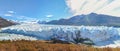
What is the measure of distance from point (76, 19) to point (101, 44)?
1.48 m

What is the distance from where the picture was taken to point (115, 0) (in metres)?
17.0

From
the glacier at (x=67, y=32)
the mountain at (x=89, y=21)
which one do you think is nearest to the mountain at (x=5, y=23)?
the glacier at (x=67, y=32)

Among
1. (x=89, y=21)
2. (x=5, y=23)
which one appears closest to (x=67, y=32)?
(x=89, y=21)

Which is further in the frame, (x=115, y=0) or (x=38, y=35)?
(x=115, y=0)

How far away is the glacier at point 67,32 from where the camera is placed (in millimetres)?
14266

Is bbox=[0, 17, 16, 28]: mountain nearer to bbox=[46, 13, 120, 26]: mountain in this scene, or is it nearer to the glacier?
the glacier

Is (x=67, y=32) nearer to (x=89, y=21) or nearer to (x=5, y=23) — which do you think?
(x=89, y=21)

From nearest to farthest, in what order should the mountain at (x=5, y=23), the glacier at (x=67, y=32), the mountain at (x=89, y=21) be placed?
the mountain at (x=5, y=23) → the glacier at (x=67, y=32) → the mountain at (x=89, y=21)

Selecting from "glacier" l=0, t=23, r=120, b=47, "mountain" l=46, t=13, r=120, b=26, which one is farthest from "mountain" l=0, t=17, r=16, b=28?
"mountain" l=46, t=13, r=120, b=26

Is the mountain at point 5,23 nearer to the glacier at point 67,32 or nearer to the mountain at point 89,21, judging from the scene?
the glacier at point 67,32

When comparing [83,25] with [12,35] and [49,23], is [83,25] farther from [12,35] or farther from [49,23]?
[12,35]

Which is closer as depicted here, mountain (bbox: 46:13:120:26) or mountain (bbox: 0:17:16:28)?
mountain (bbox: 0:17:16:28)

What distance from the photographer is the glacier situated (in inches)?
562

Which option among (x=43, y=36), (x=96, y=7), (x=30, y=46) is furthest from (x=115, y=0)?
(x=30, y=46)
